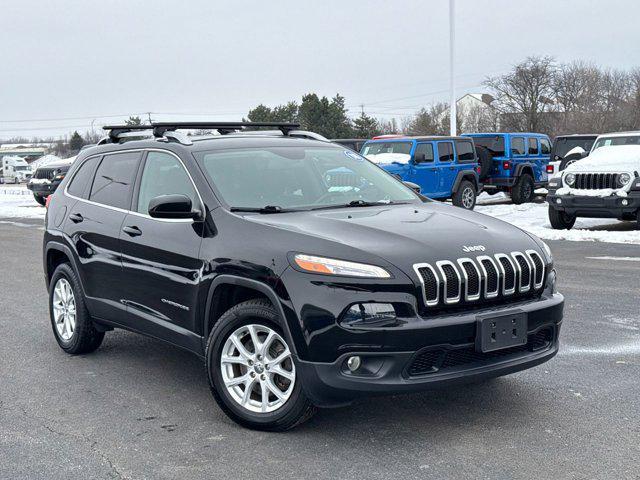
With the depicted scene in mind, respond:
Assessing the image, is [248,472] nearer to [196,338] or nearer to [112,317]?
[196,338]

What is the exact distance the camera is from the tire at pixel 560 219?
15.8 m

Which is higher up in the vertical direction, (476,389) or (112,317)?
(112,317)

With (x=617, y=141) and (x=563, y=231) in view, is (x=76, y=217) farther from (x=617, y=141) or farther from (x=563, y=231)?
(x=617, y=141)

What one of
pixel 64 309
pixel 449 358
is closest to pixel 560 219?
pixel 64 309

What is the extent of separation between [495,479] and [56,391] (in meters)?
3.09

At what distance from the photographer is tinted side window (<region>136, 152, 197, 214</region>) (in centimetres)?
522

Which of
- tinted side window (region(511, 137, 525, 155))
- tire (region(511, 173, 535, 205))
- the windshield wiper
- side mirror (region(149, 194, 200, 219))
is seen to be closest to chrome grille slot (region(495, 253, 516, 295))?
the windshield wiper

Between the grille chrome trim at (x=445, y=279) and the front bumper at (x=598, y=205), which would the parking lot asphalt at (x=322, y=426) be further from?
the front bumper at (x=598, y=205)

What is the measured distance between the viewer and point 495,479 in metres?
3.72

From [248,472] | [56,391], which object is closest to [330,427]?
[248,472]

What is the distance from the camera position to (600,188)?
14.9 m

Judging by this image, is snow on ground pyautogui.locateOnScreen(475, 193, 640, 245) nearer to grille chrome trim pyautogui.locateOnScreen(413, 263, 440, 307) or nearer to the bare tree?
grille chrome trim pyautogui.locateOnScreen(413, 263, 440, 307)

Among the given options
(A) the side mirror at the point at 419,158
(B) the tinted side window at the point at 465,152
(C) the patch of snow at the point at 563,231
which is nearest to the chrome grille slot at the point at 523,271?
(C) the patch of snow at the point at 563,231

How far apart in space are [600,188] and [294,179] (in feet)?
36.1
